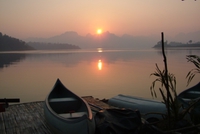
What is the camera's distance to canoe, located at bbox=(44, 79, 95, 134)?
5.76m

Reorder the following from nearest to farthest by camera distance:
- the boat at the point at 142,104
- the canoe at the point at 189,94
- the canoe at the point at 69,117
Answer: the canoe at the point at 69,117, the boat at the point at 142,104, the canoe at the point at 189,94

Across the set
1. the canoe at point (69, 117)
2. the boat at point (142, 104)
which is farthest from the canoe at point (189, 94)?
the canoe at point (69, 117)

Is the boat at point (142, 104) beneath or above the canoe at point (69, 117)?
beneath

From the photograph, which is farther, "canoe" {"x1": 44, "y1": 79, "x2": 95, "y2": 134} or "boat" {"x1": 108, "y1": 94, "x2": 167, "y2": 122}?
"boat" {"x1": 108, "y1": 94, "x2": 167, "y2": 122}

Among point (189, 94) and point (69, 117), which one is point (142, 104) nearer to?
point (189, 94)

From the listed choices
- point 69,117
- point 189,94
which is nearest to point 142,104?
point 189,94

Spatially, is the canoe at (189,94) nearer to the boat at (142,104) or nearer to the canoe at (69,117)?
the boat at (142,104)

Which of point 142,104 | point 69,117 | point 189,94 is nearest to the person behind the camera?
point 69,117

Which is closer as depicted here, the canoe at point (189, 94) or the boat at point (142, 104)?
the boat at point (142, 104)

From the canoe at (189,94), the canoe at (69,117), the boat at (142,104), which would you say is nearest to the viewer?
the canoe at (69,117)

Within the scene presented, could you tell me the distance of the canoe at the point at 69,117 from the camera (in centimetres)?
576

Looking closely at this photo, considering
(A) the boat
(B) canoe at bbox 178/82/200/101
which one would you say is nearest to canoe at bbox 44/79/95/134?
(A) the boat

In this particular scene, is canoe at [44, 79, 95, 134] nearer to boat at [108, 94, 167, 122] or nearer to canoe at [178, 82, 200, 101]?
boat at [108, 94, 167, 122]

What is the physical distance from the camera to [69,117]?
22.2 feet
